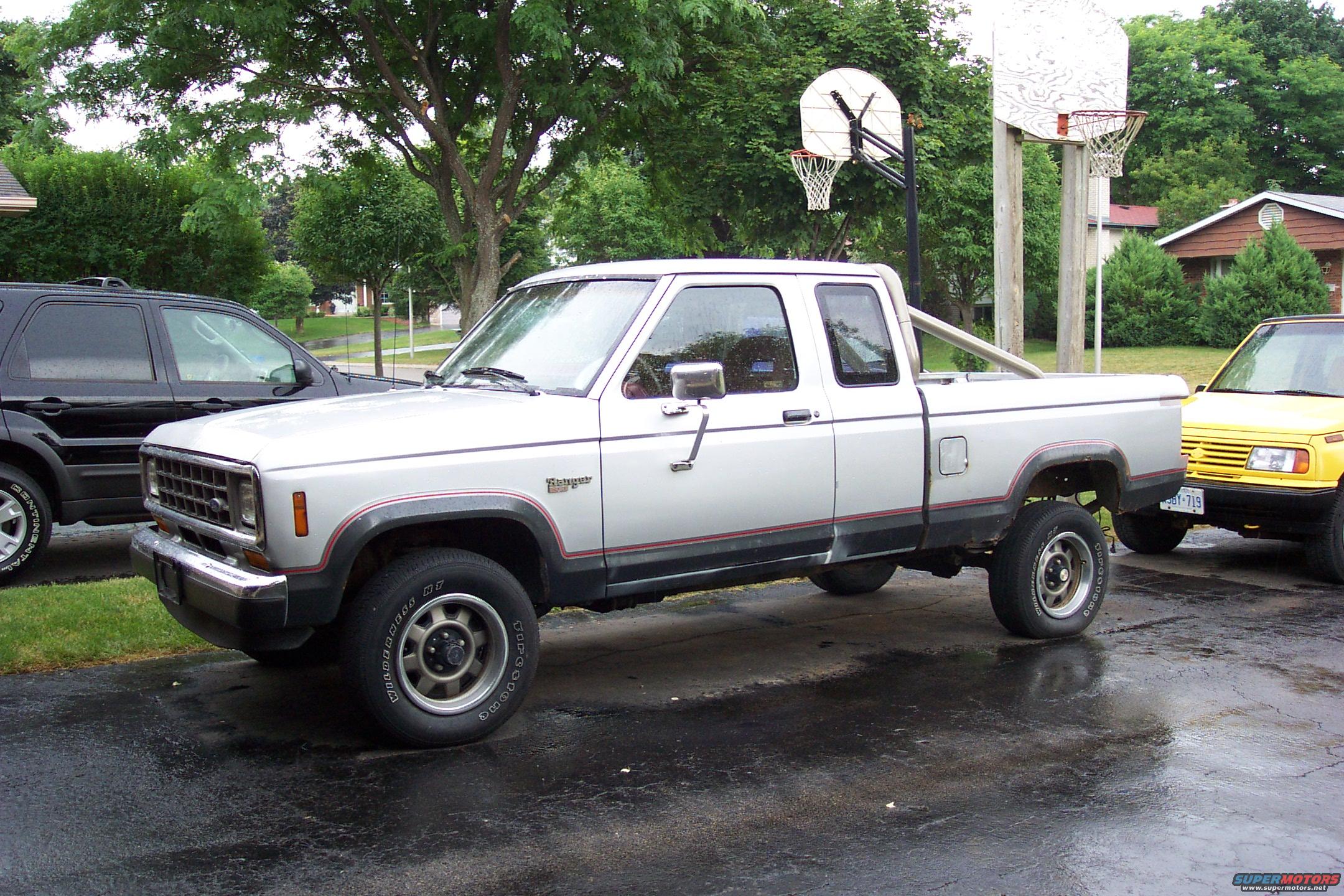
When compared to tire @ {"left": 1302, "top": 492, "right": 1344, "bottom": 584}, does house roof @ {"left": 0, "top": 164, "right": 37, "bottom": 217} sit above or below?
above

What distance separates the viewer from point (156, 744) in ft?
16.8

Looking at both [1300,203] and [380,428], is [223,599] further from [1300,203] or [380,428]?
[1300,203]

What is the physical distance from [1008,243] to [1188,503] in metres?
4.81

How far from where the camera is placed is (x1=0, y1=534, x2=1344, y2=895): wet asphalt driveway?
391 cm

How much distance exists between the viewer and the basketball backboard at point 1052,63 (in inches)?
515

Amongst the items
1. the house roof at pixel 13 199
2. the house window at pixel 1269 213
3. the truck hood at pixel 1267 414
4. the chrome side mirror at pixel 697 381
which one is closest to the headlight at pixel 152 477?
the chrome side mirror at pixel 697 381

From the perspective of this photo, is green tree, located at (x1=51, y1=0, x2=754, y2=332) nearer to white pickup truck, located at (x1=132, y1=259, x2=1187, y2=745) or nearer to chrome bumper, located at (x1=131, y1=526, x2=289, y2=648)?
white pickup truck, located at (x1=132, y1=259, x2=1187, y2=745)

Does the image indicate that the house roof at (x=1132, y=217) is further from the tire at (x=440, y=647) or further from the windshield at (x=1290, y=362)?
the tire at (x=440, y=647)

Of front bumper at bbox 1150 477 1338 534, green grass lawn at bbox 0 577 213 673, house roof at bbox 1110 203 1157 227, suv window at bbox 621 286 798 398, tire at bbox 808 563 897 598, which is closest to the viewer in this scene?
suv window at bbox 621 286 798 398

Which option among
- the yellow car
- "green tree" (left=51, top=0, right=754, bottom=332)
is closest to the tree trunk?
"green tree" (left=51, top=0, right=754, bottom=332)

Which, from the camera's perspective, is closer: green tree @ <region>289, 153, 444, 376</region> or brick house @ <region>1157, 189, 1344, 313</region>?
green tree @ <region>289, 153, 444, 376</region>

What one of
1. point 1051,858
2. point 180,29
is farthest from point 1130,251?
point 1051,858

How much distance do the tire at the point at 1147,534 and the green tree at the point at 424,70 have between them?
971 centimetres

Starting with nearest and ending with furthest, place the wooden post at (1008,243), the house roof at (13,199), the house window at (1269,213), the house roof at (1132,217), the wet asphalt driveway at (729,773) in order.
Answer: the wet asphalt driveway at (729,773) → the wooden post at (1008,243) → the house roof at (13,199) → the house window at (1269,213) → the house roof at (1132,217)
